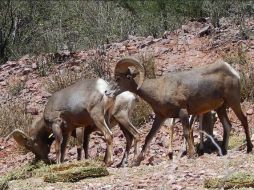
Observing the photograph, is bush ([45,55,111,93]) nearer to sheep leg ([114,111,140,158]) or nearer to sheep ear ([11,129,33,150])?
sheep ear ([11,129,33,150])

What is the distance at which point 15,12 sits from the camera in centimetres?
2612

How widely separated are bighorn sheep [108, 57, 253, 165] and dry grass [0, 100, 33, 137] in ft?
17.8

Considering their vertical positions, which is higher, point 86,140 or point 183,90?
Answer: point 183,90

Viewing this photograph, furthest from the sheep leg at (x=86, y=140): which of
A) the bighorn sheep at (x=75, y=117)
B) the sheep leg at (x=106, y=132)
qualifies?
the sheep leg at (x=106, y=132)

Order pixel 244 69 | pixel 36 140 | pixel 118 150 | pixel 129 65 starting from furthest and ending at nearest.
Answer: pixel 244 69 → pixel 118 150 → pixel 36 140 → pixel 129 65

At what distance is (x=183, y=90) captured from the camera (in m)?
12.4

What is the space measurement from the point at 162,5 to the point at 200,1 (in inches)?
75.7

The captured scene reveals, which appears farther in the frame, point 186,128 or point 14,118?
point 14,118

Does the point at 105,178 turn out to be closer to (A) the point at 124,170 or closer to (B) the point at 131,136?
(A) the point at 124,170

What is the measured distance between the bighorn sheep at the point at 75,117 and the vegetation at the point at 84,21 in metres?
7.13

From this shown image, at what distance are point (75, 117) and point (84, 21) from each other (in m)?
12.1

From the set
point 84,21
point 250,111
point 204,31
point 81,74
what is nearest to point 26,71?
point 81,74

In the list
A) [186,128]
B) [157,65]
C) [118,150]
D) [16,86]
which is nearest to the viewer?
[186,128]

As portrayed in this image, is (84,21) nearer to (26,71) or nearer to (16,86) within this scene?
(26,71)
